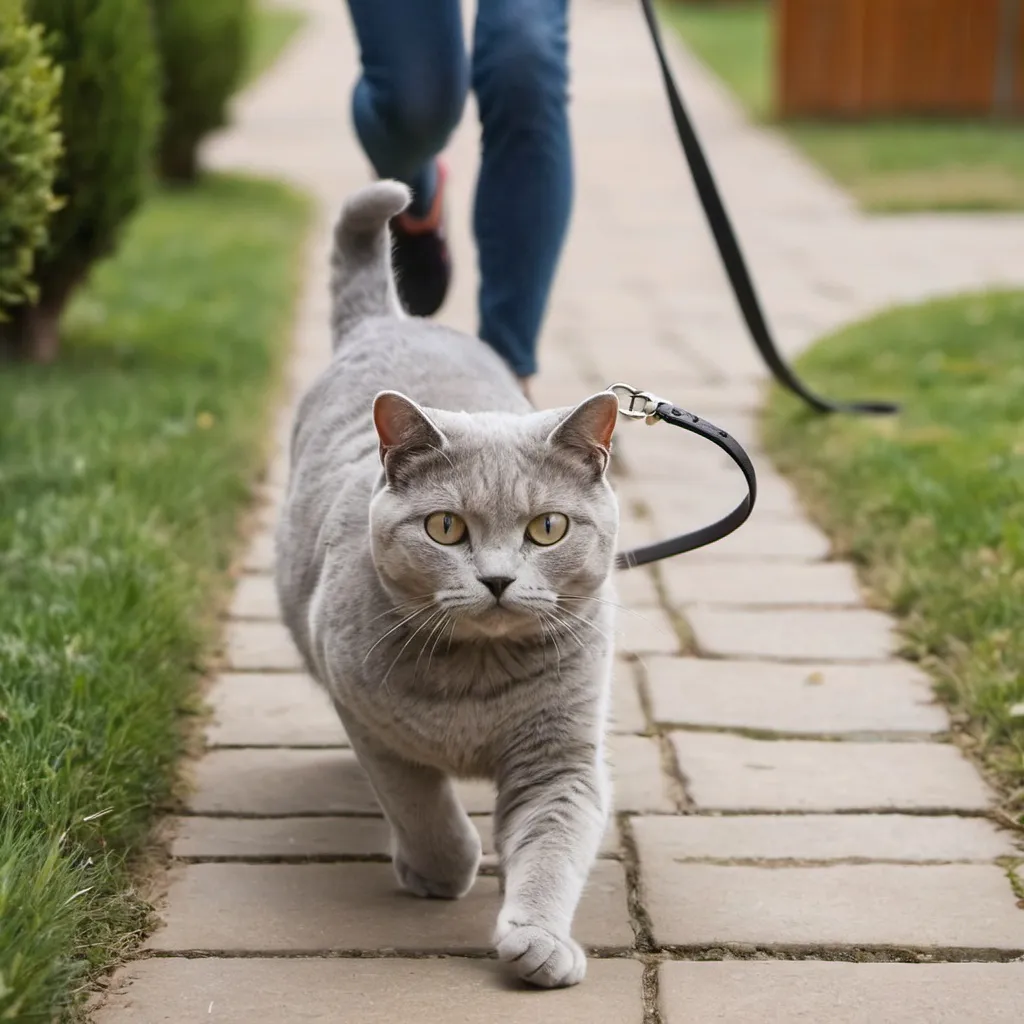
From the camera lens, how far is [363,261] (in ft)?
9.48

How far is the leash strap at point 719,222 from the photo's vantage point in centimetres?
323

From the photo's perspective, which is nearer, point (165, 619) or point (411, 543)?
point (411, 543)

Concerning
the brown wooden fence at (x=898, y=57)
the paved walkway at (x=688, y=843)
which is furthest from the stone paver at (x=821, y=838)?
the brown wooden fence at (x=898, y=57)

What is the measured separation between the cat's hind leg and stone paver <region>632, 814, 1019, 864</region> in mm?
296

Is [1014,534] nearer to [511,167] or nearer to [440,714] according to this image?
[511,167]

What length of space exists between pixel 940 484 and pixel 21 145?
2160mm

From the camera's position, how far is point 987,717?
270 cm

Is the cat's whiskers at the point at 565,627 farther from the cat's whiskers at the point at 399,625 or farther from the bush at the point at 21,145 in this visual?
the bush at the point at 21,145

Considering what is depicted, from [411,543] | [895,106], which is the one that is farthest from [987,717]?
[895,106]

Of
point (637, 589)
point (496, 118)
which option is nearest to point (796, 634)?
point (637, 589)

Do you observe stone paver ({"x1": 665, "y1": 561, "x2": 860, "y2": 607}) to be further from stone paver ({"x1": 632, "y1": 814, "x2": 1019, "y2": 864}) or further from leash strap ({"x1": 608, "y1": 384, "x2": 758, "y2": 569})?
stone paver ({"x1": 632, "y1": 814, "x2": 1019, "y2": 864})

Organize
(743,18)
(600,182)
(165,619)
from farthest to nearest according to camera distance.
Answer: (743,18) → (600,182) → (165,619)

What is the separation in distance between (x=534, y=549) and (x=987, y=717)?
1.05m

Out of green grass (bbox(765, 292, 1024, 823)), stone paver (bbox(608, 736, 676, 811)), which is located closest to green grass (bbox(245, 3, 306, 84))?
green grass (bbox(765, 292, 1024, 823))
